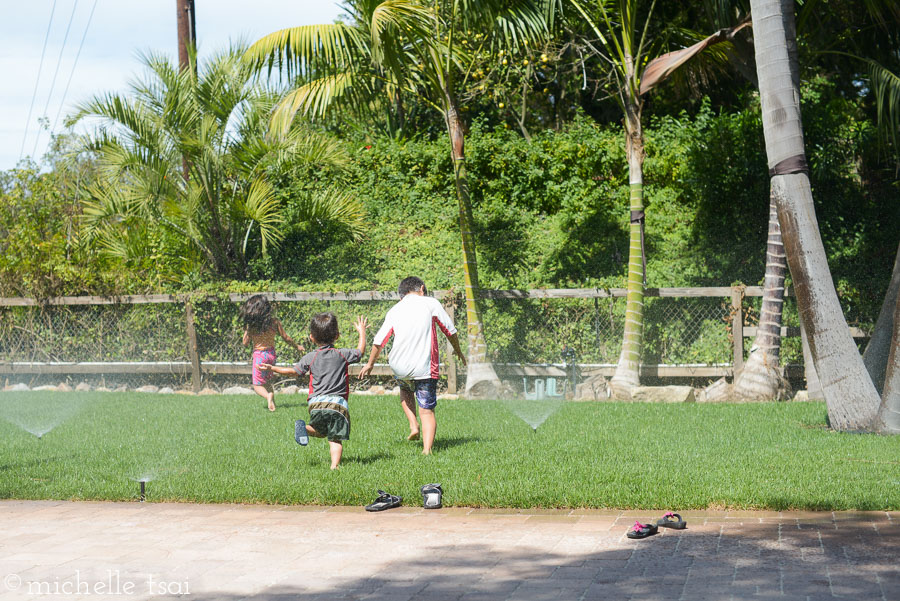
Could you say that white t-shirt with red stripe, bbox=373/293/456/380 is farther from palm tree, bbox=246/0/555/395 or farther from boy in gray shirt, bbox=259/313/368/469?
palm tree, bbox=246/0/555/395

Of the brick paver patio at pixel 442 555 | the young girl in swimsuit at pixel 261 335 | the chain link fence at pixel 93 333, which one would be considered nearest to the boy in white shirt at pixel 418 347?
the brick paver patio at pixel 442 555

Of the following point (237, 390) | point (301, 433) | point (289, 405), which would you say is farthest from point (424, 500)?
point (237, 390)

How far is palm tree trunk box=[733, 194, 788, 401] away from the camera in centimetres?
1195

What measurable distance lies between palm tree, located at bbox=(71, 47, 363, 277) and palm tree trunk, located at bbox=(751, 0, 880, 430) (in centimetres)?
823

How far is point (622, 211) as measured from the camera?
640 inches

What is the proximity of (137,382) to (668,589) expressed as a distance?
42.7ft

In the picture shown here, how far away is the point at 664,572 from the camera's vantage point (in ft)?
15.7

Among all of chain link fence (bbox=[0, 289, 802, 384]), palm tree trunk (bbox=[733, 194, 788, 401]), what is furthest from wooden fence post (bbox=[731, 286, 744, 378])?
palm tree trunk (bbox=[733, 194, 788, 401])

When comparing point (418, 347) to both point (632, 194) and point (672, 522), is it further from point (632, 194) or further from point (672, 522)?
point (632, 194)

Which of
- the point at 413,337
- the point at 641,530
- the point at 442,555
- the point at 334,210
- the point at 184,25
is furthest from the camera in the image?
the point at 184,25

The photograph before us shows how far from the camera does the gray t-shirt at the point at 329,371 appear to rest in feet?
25.5

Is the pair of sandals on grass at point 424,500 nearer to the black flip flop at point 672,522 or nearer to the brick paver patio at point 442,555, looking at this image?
the brick paver patio at point 442,555

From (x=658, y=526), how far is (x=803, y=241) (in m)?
4.68

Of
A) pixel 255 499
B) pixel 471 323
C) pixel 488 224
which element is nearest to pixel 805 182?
pixel 471 323
